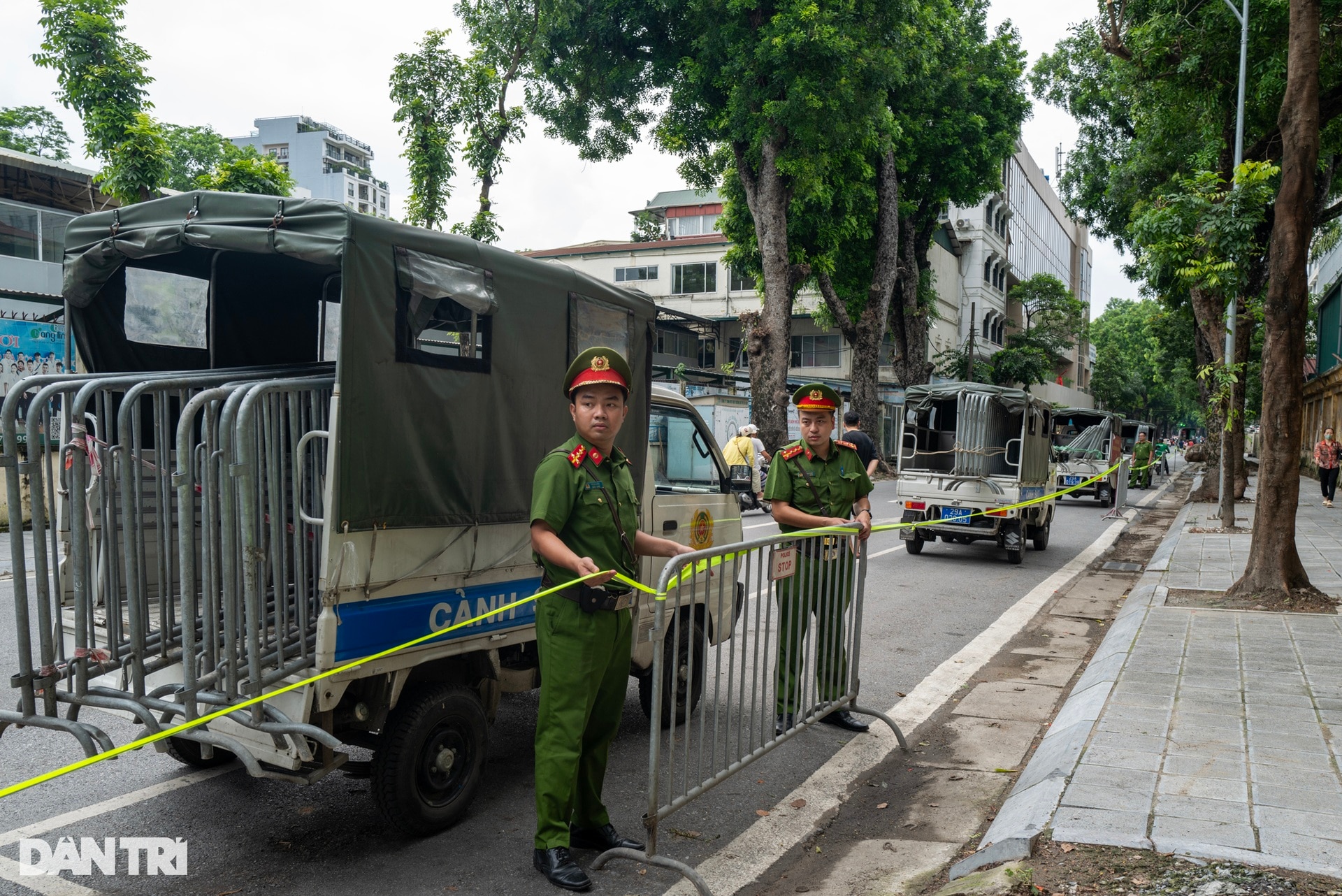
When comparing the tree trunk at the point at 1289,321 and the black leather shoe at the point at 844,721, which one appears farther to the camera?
the tree trunk at the point at 1289,321

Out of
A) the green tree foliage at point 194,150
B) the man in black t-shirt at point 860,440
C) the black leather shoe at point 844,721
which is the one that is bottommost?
the black leather shoe at point 844,721

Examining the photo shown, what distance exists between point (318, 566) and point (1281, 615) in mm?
7927

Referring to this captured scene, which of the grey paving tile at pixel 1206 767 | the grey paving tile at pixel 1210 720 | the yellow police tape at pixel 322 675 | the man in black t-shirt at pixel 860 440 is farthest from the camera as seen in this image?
the man in black t-shirt at pixel 860 440

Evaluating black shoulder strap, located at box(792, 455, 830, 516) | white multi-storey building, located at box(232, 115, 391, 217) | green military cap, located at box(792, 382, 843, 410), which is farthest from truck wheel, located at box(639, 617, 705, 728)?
white multi-storey building, located at box(232, 115, 391, 217)

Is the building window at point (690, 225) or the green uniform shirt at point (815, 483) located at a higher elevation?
the building window at point (690, 225)

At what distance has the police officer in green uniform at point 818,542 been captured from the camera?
476 centimetres

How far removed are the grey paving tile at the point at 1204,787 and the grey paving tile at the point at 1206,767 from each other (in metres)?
0.04

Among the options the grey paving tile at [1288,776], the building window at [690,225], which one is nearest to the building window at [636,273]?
the building window at [690,225]

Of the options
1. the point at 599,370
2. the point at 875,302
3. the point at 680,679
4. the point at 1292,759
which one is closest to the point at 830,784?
the point at 680,679

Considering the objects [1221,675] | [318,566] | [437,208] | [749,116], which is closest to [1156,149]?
[749,116]

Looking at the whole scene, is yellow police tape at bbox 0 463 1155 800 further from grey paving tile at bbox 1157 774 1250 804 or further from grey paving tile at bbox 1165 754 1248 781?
grey paving tile at bbox 1165 754 1248 781

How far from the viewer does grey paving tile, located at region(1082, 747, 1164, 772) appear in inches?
168

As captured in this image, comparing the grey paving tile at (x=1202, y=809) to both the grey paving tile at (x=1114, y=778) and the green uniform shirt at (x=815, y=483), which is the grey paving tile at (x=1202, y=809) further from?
the green uniform shirt at (x=815, y=483)

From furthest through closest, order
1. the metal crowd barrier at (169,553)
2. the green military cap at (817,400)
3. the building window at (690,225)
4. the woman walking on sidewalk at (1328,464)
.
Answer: the building window at (690,225) → the woman walking on sidewalk at (1328,464) → the green military cap at (817,400) → the metal crowd barrier at (169,553)
